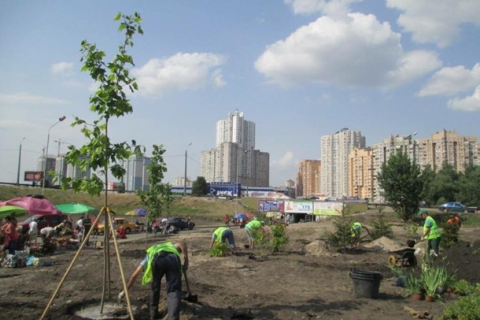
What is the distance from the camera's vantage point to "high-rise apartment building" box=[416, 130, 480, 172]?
92562mm

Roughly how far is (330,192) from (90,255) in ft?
383

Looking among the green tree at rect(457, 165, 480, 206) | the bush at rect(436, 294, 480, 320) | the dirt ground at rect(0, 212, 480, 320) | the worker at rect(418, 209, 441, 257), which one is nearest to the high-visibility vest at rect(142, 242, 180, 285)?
the dirt ground at rect(0, 212, 480, 320)

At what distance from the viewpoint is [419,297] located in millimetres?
8383

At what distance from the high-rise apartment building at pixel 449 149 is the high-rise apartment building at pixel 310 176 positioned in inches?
1735

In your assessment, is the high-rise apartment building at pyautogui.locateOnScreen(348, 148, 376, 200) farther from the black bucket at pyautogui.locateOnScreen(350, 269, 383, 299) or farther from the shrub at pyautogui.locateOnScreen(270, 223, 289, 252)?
the black bucket at pyautogui.locateOnScreen(350, 269, 383, 299)

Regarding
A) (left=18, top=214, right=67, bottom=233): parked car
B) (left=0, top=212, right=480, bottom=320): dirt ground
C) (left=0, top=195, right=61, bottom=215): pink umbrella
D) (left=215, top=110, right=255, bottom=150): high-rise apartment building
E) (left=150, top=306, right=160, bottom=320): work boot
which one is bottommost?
(left=0, top=212, right=480, bottom=320): dirt ground

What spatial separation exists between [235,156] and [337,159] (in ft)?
123

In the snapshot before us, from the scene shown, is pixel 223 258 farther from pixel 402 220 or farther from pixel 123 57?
pixel 402 220

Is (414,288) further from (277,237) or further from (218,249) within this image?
(277,237)

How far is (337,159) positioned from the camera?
12638cm

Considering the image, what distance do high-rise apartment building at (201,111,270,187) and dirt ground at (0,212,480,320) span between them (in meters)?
85.0

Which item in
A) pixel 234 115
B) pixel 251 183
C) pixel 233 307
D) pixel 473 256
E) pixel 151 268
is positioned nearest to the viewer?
pixel 151 268

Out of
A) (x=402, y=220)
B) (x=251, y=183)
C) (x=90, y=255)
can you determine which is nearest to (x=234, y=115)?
(x=251, y=183)

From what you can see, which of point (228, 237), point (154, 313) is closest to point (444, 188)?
point (228, 237)
